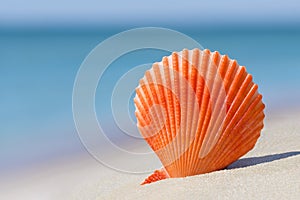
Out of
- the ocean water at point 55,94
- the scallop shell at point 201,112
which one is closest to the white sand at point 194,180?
the scallop shell at point 201,112

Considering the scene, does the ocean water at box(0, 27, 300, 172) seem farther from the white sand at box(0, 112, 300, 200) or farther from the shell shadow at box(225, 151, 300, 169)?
the shell shadow at box(225, 151, 300, 169)

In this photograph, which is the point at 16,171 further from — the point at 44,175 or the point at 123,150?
the point at 123,150

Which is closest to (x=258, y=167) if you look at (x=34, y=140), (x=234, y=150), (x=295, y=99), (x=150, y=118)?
(x=234, y=150)

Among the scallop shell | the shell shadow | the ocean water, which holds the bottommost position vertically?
the shell shadow

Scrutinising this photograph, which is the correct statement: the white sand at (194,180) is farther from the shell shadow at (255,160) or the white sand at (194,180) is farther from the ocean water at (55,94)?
the ocean water at (55,94)

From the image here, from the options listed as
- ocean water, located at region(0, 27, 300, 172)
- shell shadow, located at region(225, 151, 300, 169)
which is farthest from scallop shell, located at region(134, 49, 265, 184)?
ocean water, located at region(0, 27, 300, 172)

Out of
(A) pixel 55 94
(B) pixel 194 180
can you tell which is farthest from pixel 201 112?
(A) pixel 55 94
